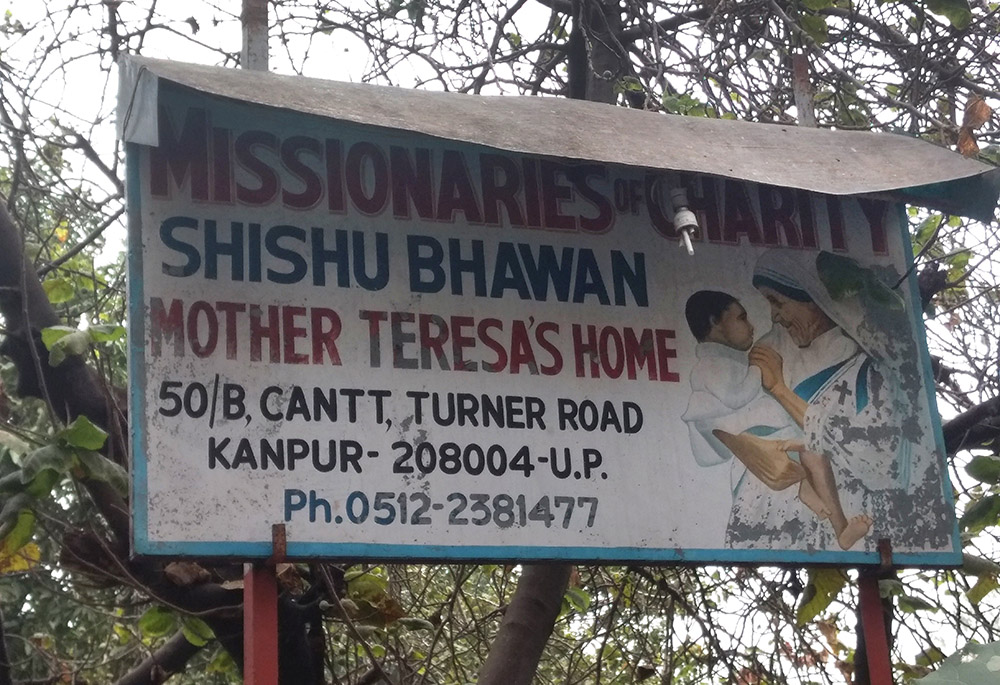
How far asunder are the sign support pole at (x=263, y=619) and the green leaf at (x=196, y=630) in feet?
3.11

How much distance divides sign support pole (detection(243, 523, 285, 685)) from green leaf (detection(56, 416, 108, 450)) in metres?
0.62

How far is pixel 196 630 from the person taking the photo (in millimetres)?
3836

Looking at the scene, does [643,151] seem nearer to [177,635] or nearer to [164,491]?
[164,491]

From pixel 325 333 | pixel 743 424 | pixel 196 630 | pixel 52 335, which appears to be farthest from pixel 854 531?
pixel 52 335

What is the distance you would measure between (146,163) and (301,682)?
170 centimetres

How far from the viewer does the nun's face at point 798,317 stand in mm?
3582

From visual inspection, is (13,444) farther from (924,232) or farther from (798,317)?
(924,232)

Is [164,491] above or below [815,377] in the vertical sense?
below

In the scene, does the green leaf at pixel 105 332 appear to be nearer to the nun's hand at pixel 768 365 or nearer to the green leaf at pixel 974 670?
the nun's hand at pixel 768 365

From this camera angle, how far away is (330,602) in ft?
13.0

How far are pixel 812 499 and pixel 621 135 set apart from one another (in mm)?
1075

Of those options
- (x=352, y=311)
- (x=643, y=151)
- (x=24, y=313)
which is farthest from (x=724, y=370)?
(x=24, y=313)

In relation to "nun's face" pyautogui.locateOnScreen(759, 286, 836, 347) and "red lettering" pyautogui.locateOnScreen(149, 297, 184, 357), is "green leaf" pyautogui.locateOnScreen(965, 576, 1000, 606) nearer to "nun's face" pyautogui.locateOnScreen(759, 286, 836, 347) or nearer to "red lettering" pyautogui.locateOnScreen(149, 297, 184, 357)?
"nun's face" pyautogui.locateOnScreen(759, 286, 836, 347)

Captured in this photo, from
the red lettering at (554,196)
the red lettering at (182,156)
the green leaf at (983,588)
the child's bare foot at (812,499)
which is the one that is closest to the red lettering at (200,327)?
the red lettering at (182,156)
